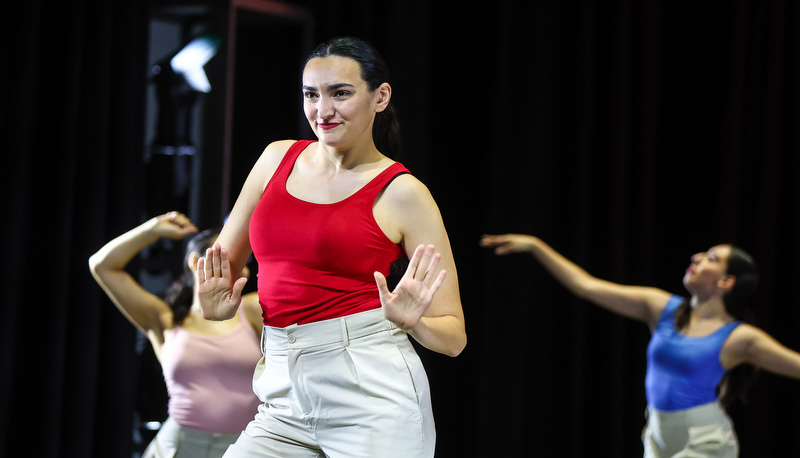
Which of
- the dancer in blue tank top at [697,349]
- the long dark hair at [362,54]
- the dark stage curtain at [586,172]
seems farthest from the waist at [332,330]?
the dark stage curtain at [586,172]

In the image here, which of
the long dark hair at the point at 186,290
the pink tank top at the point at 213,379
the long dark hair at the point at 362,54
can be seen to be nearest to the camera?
the long dark hair at the point at 362,54

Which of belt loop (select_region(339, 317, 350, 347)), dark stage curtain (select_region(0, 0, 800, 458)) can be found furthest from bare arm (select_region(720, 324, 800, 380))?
belt loop (select_region(339, 317, 350, 347))

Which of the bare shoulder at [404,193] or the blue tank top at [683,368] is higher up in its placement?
the bare shoulder at [404,193]

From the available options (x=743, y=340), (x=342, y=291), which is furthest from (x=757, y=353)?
(x=342, y=291)

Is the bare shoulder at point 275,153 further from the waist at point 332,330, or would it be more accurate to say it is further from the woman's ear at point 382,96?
the waist at point 332,330

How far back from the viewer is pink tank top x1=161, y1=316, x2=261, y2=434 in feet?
9.16

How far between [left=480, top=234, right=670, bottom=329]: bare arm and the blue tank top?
128mm

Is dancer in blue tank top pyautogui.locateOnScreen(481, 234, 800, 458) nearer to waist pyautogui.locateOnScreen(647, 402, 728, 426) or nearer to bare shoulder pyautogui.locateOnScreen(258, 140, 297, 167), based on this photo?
waist pyautogui.locateOnScreen(647, 402, 728, 426)

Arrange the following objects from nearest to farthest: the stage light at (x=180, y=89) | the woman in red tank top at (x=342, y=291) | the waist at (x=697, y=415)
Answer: the woman in red tank top at (x=342, y=291), the waist at (x=697, y=415), the stage light at (x=180, y=89)

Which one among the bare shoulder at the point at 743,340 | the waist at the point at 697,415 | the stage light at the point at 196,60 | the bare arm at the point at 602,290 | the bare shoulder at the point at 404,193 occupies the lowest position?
the waist at the point at 697,415

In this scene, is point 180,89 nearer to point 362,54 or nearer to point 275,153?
point 275,153

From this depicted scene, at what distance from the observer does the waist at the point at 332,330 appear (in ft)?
5.80

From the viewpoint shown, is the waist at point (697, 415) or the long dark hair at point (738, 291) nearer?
the waist at point (697, 415)

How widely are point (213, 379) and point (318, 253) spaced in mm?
1259
